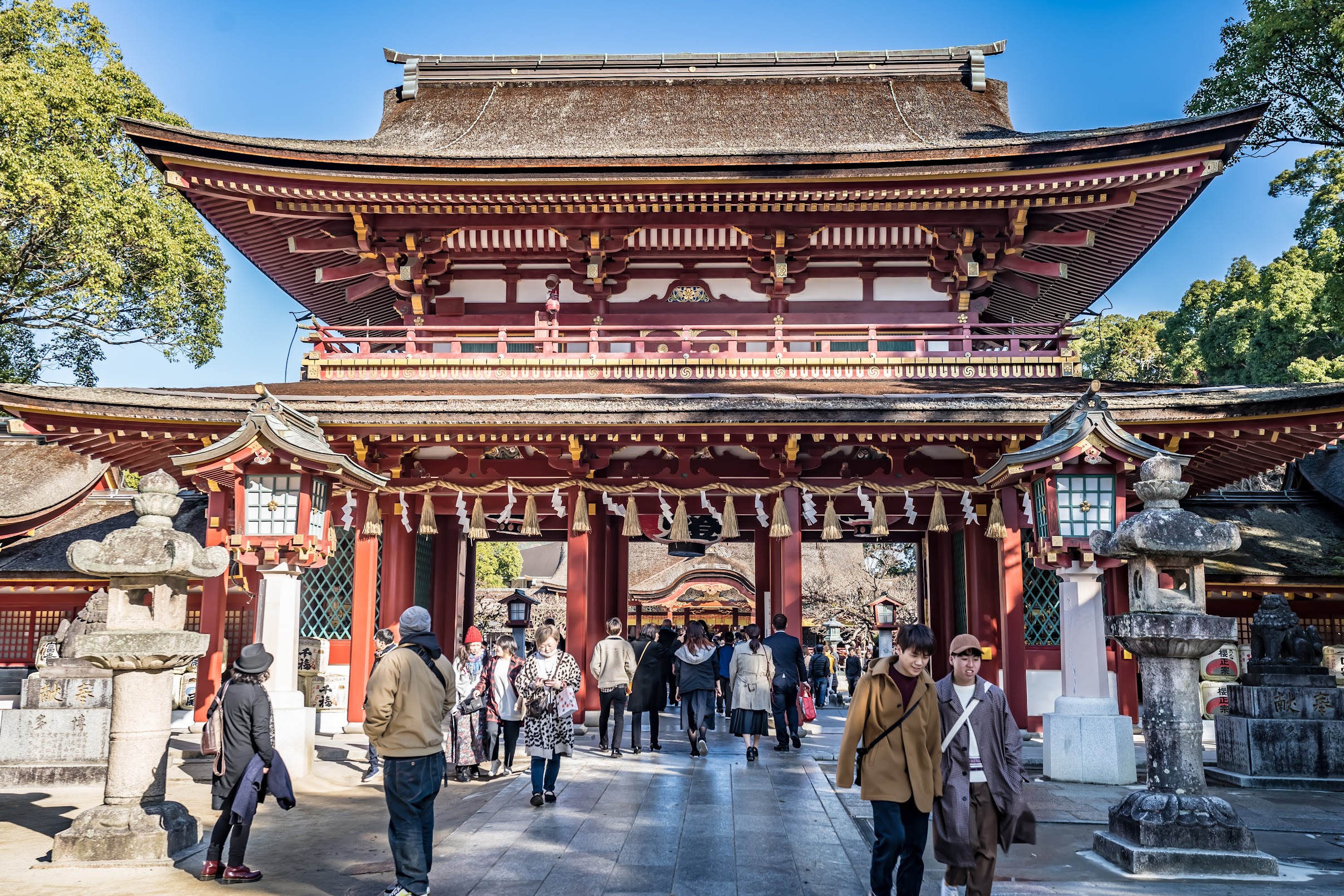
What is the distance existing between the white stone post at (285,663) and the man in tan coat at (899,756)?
685 centimetres

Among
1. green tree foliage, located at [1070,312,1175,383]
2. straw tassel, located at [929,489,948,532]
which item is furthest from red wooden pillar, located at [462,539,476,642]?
green tree foliage, located at [1070,312,1175,383]

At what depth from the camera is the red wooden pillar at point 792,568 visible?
13.3m

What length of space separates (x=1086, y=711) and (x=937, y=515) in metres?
4.01

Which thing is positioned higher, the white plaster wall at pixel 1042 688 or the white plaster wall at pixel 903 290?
the white plaster wall at pixel 903 290

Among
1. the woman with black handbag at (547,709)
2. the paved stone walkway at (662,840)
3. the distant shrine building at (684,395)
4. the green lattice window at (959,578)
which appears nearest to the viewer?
the paved stone walkway at (662,840)

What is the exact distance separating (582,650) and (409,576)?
3.13 m

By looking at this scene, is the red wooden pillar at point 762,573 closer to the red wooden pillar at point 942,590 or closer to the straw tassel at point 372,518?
the red wooden pillar at point 942,590

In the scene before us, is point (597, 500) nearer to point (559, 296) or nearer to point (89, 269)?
Answer: point (559, 296)

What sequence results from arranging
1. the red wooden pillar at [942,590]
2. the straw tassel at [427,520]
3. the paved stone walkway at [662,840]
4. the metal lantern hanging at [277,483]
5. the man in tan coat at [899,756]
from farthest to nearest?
1. the red wooden pillar at [942,590]
2. the straw tassel at [427,520]
3. the metal lantern hanging at [277,483]
4. the paved stone walkway at [662,840]
5. the man in tan coat at [899,756]

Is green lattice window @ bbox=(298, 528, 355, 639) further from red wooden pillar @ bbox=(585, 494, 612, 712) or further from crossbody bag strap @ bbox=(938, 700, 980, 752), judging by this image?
crossbody bag strap @ bbox=(938, 700, 980, 752)

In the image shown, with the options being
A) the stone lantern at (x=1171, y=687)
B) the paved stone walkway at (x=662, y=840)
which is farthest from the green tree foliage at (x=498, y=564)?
the stone lantern at (x=1171, y=687)

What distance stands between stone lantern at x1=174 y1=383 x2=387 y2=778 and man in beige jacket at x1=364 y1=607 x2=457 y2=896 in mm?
5193

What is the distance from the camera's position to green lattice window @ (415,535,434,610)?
1537 centimetres

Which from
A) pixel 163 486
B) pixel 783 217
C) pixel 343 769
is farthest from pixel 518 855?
pixel 783 217
